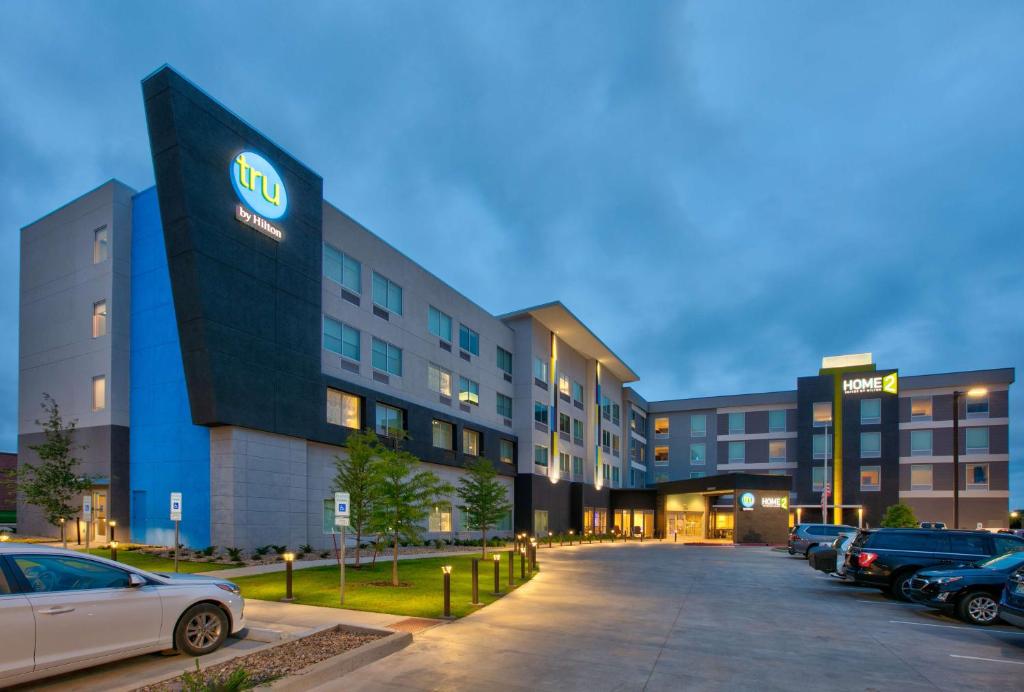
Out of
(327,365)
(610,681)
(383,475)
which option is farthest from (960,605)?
(327,365)

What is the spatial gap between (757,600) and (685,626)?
489 cm

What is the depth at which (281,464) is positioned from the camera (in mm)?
24406

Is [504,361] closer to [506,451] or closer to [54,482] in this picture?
[506,451]

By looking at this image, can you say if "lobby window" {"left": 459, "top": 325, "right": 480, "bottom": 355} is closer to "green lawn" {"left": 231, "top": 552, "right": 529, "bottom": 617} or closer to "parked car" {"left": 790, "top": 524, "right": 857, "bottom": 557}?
"green lawn" {"left": 231, "top": 552, "right": 529, "bottom": 617}

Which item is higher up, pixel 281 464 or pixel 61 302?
pixel 61 302

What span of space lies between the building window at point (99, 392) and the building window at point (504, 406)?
79.7 feet

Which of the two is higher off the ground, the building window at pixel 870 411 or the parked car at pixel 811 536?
the building window at pixel 870 411

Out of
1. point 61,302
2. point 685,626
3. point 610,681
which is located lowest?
point 685,626

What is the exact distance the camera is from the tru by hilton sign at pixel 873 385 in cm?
5844

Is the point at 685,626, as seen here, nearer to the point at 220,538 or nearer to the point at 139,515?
the point at 220,538

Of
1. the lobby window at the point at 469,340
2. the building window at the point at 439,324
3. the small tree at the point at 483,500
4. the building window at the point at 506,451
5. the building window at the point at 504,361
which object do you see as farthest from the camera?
the building window at the point at 504,361

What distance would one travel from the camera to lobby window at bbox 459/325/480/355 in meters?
39.9

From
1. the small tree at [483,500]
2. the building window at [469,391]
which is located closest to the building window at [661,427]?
the building window at [469,391]

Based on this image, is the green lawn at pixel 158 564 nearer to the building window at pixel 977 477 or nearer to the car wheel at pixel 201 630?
the car wheel at pixel 201 630
